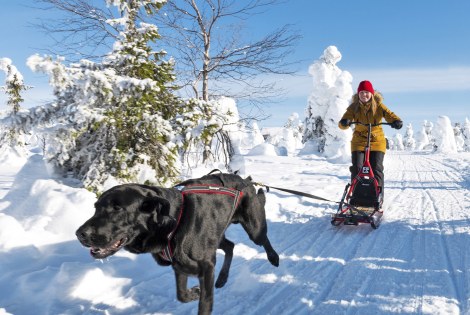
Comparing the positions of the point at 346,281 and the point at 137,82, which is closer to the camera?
the point at 346,281

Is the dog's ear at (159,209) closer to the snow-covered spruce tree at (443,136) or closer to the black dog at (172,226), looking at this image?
the black dog at (172,226)

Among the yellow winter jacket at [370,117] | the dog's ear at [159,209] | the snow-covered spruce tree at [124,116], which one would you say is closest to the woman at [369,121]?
the yellow winter jacket at [370,117]

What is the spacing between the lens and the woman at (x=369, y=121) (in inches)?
236

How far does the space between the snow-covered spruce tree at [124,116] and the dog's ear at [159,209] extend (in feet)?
9.20

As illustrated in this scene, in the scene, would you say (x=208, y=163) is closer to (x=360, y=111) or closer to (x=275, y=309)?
(x=360, y=111)

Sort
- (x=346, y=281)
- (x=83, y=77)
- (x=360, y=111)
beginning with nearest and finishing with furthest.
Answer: (x=346, y=281)
(x=83, y=77)
(x=360, y=111)

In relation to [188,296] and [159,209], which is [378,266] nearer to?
[188,296]

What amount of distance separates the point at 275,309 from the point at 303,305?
0.81 feet

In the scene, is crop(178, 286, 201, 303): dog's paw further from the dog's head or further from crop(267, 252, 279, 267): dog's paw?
crop(267, 252, 279, 267): dog's paw

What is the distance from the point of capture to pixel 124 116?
5.45 metres

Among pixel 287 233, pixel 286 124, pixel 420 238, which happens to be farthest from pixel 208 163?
pixel 286 124

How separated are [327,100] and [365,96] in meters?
33.8

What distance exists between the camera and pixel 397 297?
318 cm

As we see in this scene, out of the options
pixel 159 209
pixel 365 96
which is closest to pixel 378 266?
pixel 159 209
